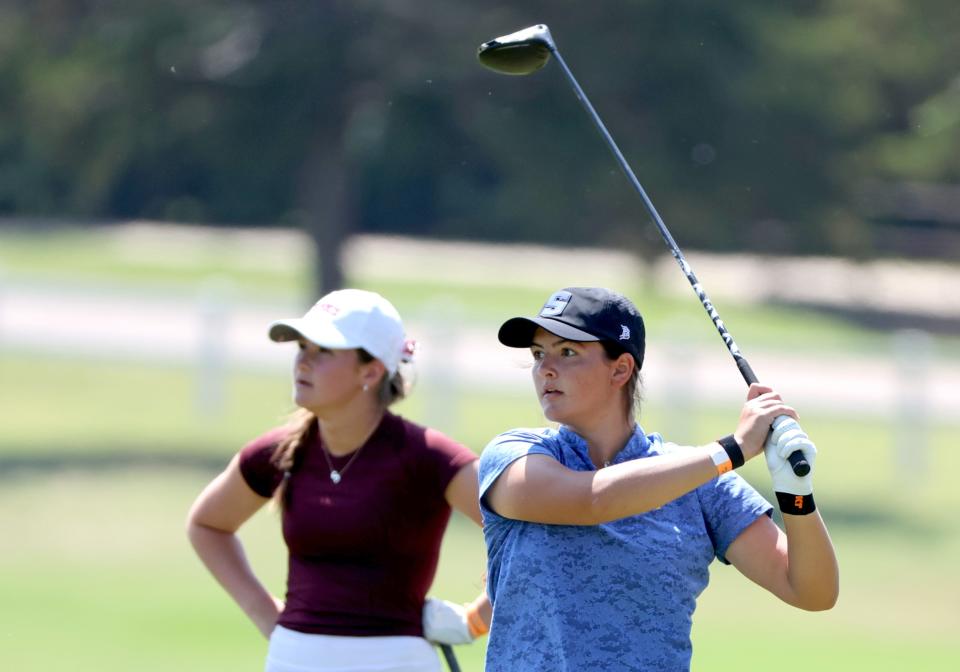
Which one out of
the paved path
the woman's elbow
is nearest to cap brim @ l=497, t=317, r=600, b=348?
the woman's elbow

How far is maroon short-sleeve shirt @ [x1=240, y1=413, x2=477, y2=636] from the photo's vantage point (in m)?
4.18

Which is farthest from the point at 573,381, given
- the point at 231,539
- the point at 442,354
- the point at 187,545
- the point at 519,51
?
the point at 442,354

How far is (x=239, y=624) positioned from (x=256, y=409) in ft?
25.0

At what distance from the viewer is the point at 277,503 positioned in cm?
438

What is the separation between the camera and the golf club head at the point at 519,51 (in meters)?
3.91

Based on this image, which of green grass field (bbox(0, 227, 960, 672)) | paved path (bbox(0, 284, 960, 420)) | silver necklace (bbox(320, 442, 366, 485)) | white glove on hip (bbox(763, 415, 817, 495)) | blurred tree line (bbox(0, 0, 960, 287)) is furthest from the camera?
paved path (bbox(0, 284, 960, 420))

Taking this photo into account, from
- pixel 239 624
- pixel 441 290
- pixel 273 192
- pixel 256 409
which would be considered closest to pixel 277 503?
pixel 239 624

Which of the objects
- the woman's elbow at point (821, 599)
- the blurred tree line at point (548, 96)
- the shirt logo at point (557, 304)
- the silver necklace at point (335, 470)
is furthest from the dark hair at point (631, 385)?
the blurred tree line at point (548, 96)

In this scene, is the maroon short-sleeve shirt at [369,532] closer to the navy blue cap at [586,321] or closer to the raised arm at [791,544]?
the navy blue cap at [586,321]

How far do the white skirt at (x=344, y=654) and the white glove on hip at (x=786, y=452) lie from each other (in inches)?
52.4

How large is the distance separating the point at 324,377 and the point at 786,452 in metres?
1.54

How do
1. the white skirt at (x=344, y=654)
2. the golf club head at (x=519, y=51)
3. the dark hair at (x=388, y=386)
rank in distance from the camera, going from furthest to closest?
the dark hair at (x=388, y=386) < the white skirt at (x=344, y=654) < the golf club head at (x=519, y=51)

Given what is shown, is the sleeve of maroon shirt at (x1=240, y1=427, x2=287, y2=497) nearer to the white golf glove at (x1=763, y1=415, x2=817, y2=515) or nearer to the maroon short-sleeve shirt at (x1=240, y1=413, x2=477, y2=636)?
the maroon short-sleeve shirt at (x1=240, y1=413, x2=477, y2=636)

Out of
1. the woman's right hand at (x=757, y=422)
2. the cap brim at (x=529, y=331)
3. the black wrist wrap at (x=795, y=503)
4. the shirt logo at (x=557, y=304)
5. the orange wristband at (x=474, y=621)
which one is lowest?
the orange wristband at (x=474, y=621)
